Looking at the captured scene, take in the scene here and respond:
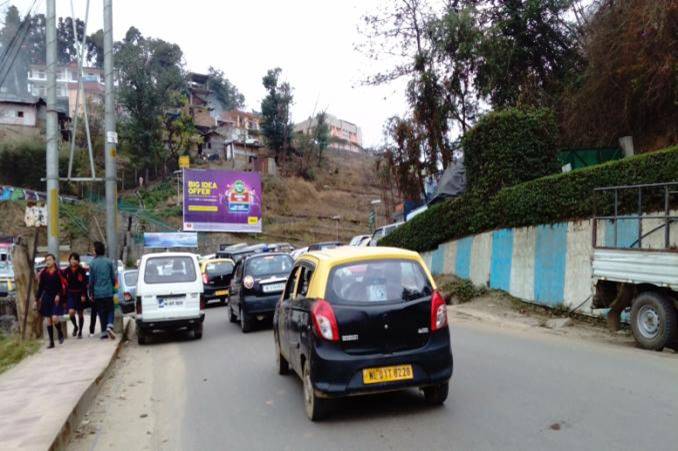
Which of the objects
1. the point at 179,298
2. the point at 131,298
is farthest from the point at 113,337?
the point at 131,298

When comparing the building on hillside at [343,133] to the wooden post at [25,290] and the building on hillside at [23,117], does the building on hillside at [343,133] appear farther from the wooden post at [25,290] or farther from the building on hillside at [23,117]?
the wooden post at [25,290]

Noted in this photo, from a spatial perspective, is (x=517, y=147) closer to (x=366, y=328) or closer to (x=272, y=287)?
(x=272, y=287)

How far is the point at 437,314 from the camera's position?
5.94 metres

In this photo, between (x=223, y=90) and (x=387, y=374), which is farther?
(x=223, y=90)

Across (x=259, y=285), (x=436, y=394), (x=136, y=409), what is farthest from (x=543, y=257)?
(x=136, y=409)

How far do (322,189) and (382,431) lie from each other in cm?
6448

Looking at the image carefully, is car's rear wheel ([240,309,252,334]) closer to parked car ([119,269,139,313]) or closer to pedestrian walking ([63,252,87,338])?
pedestrian walking ([63,252,87,338])

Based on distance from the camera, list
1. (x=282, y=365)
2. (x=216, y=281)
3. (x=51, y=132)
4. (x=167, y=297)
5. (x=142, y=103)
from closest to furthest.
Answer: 1. (x=282, y=365)
2. (x=167, y=297)
3. (x=51, y=132)
4. (x=216, y=281)
5. (x=142, y=103)

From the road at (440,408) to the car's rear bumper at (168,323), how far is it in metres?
2.94

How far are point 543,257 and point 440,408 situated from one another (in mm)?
9548

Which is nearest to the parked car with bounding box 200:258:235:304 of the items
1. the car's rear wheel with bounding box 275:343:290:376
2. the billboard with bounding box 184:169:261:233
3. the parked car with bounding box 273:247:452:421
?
the car's rear wheel with bounding box 275:343:290:376

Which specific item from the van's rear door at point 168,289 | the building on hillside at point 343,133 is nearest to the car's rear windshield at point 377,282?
the van's rear door at point 168,289

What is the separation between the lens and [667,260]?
8859 mm

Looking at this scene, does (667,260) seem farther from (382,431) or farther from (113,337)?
(113,337)
